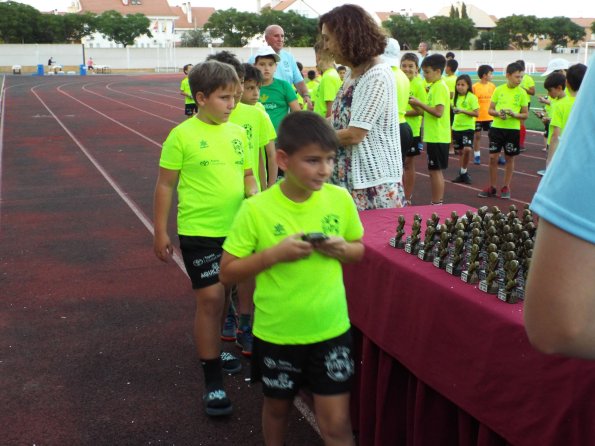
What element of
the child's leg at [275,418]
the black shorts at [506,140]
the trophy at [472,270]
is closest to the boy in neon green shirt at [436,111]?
the black shorts at [506,140]

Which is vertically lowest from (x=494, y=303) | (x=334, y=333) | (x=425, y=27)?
(x=334, y=333)

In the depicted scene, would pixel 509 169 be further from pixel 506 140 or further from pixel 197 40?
pixel 197 40

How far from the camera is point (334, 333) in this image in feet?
8.08

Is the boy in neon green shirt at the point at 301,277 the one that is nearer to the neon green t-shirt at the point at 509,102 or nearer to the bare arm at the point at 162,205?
the bare arm at the point at 162,205

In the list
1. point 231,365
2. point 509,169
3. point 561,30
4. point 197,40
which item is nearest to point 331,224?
point 231,365

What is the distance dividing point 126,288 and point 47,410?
6.78 ft

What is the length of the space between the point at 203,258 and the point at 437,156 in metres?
5.27

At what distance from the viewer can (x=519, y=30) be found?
73.1 metres

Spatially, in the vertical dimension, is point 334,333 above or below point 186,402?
above

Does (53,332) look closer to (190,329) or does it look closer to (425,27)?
(190,329)

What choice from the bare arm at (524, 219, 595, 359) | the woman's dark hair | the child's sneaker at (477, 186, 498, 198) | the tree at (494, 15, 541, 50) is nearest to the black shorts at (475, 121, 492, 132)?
the child's sneaker at (477, 186, 498, 198)

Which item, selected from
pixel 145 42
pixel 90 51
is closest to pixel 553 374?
pixel 90 51

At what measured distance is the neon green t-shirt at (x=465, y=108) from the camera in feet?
34.6

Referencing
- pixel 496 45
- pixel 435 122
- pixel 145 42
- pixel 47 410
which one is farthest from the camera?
pixel 145 42
